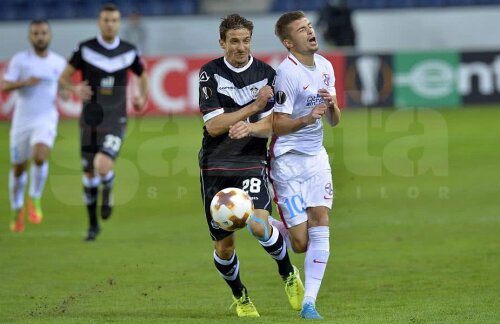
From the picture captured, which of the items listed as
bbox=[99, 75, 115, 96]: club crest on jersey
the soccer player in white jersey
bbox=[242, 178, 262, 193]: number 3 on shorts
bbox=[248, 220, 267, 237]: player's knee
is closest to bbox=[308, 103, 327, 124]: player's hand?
the soccer player in white jersey

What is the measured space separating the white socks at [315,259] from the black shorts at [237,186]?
0.45 meters

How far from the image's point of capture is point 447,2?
1241 inches

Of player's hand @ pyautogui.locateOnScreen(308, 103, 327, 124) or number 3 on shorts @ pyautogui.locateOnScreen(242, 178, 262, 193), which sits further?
number 3 on shorts @ pyautogui.locateOnScreen(242, 178, 262, 193)

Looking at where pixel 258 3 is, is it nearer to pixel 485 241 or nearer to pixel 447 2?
pixel 447 2

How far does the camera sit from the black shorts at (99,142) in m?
13.3

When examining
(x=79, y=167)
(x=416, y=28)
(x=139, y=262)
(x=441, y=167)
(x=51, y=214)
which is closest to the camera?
(x=139, y=262)

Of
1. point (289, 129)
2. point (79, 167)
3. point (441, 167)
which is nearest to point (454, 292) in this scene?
point (289, 129)

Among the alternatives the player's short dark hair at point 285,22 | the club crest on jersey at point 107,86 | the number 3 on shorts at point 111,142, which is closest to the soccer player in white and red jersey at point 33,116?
the club crest on jersey at point 107,86

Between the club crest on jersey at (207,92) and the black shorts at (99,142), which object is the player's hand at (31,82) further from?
the club crest on jersey at (207,92)

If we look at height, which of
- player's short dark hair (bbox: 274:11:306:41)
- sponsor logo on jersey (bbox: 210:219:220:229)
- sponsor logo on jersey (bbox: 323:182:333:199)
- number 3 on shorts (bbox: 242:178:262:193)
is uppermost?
player's short dark hair (bbox: 274:11:306:41)

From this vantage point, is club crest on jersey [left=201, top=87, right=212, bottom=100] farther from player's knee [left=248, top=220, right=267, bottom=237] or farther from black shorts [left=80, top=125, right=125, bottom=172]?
black shorts [left=80, top=125, right=125, bottom=172]

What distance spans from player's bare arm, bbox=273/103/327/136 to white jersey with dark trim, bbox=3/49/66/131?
23.6 feet

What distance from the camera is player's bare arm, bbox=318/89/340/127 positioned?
803cm

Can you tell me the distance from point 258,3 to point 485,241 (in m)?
20.4
